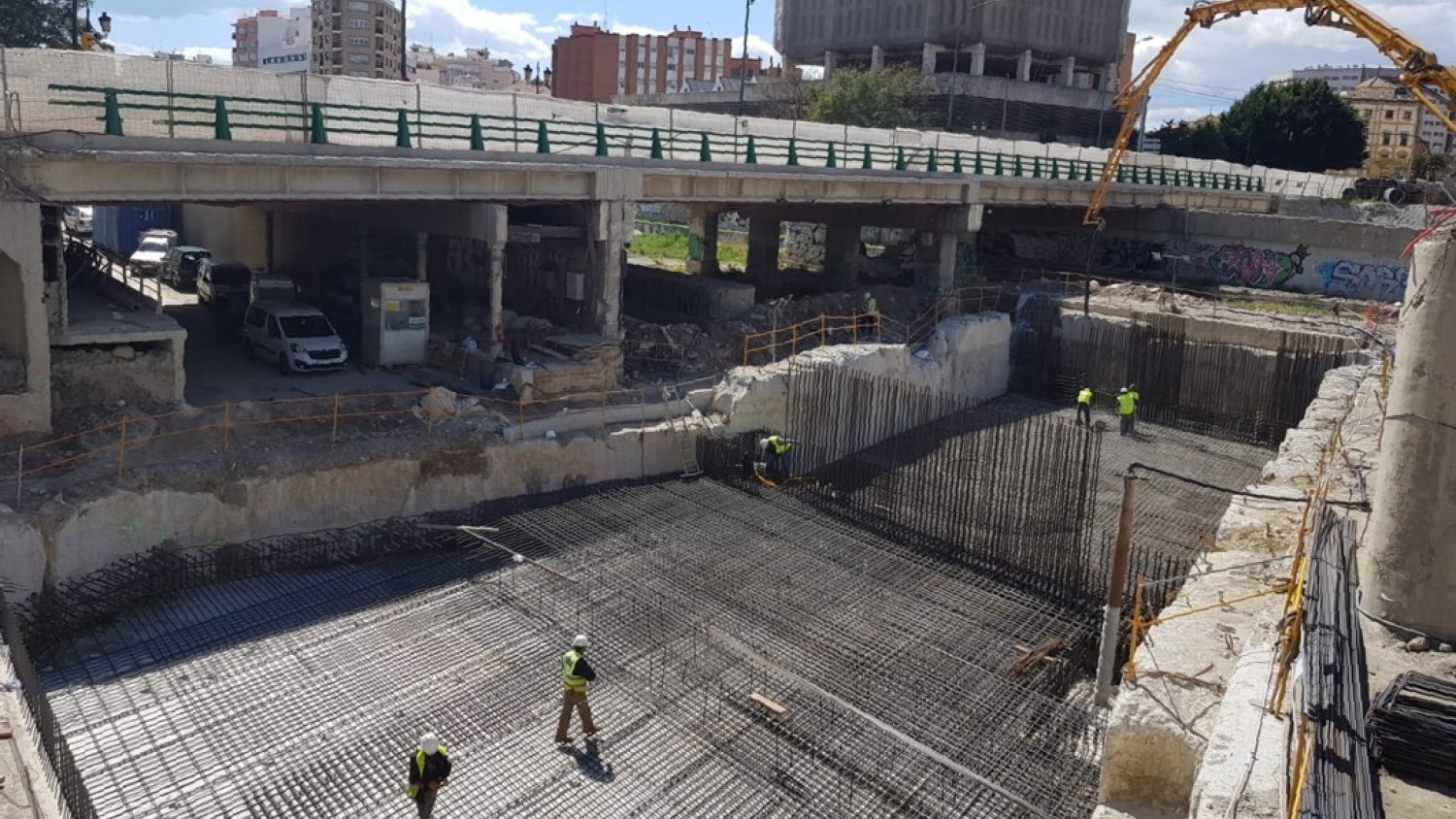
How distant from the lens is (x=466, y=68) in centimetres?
15138

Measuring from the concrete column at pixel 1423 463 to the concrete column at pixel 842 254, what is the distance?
26467 millimetres

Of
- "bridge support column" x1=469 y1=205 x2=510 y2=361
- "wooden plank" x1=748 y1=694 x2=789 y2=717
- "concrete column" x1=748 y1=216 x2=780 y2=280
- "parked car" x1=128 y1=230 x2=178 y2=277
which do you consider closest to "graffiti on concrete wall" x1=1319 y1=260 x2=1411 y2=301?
"concrete column" x1=748 y1=216 x2=780 y2=280

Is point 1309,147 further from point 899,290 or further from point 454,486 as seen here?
→ point 454,486

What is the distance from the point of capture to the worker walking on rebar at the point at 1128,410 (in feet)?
79.0

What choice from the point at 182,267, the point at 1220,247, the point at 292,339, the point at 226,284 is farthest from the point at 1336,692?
the point at 1220,247

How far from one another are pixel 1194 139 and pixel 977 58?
1493cm

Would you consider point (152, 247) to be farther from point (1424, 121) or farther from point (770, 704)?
point (1424, 121)

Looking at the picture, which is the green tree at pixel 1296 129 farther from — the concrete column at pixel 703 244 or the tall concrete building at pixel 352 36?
the tall concrete building at pixel 352 36

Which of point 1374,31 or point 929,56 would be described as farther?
point 929,56

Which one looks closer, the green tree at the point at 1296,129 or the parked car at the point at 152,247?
the parked car at the point at 152,247

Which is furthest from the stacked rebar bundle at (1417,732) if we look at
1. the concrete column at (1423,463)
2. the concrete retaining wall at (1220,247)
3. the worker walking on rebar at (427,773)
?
the concrete retaining wall at (1220,247)

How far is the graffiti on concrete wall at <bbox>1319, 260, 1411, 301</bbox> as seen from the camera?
35.8 meters

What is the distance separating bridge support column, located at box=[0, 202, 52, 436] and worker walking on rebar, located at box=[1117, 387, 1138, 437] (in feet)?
68.2

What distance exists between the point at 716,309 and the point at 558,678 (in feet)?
60.7
